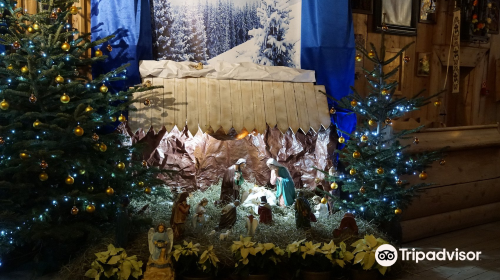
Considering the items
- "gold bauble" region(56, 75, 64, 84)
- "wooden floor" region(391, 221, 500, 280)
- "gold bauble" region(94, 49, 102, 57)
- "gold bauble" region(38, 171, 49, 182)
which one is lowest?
"wooden floor" region(391, 221, 500, 280)

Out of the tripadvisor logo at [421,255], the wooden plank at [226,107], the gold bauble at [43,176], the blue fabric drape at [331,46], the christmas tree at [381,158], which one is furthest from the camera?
the blue fabric drape at [331,46]

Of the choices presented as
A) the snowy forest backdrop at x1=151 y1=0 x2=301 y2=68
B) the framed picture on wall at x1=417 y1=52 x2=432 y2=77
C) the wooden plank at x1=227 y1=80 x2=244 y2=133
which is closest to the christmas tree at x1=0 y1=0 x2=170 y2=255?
the snowy forest backdrop at x1=151 y1=0 x2=301 y2=68

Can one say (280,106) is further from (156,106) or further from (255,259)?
(255,259)

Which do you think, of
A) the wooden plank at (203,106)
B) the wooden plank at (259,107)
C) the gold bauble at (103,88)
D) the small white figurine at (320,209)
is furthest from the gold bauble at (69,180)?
the small white figurine at (320,209)

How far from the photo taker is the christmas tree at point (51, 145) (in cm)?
324

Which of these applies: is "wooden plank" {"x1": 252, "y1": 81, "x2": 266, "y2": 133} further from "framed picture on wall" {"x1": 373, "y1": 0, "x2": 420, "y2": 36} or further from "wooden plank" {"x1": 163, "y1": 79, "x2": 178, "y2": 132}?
"framed picture on wall" {"x1": 373, "y1": 0, "x2": 420, "y2": 36}

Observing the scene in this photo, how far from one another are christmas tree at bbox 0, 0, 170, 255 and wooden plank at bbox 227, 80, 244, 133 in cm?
116

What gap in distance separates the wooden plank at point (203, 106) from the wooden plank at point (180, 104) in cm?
14

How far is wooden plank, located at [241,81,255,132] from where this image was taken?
4504 millimetres

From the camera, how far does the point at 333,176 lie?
420 cm

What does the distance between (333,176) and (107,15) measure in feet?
8.24

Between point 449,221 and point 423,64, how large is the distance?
1981 millimetres

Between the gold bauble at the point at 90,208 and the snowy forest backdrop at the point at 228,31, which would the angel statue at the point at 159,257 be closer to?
the gold bauble at the point at 90,208

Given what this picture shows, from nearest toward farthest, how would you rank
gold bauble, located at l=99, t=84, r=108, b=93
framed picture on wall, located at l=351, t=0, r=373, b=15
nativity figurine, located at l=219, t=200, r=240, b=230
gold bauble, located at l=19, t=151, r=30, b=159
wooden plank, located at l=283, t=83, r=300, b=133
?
gold bauble, located at l=19, t=151, r=30, b=159, gold bauble, located at l=99, t=84, r=108, b=93, nativity figurine, located at l=219, t=200, r=240, b=230, wooden plank, located at l=283, t=83, r=300, b=133, framed picture on wall, located at l=351, t=0, r=373, b=15
